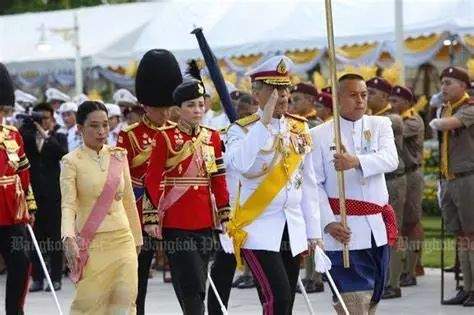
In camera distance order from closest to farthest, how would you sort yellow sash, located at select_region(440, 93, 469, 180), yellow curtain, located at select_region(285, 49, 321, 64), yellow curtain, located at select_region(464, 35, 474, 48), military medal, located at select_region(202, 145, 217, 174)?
military medal, located at select_region(202, 145, 217, 174), yellow sash, located at select_region(440, 93, 469, 180), yellow curtain, located at select_region(464, 35, 474, 48), yellow curtain, located at select_region(285, 49, 321, 64)

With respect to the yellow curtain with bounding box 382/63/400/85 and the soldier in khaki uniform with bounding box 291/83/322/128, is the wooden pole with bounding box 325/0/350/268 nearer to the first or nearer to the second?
the soldier in khaki uniform with bounding box 291/83/322/128

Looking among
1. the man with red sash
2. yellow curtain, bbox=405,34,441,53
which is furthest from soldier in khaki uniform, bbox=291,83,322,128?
yellow curtain, bbox=405,34,441,53

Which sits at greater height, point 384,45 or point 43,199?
point 384,45

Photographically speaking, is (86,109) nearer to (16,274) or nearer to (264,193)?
(264,193)

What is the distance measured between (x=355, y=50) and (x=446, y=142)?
9.50m

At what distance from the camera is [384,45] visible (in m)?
22.1

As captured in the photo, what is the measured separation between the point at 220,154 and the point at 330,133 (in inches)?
39.1

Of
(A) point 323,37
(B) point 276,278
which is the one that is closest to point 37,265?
(B) point 276,278

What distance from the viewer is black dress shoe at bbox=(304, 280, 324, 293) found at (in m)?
14.7

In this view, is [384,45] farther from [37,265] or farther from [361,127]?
[361,127]

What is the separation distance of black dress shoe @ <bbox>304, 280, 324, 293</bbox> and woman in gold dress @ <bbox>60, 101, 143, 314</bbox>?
5.41 m

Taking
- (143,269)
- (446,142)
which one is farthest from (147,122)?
(446,142)

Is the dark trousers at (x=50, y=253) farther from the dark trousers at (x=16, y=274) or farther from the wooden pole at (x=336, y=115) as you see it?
the wooden pole at (x=336, y=115)

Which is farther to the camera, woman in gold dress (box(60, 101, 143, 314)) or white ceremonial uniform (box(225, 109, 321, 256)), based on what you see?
woman in gold dress (box(60, 101, 143, 314))
